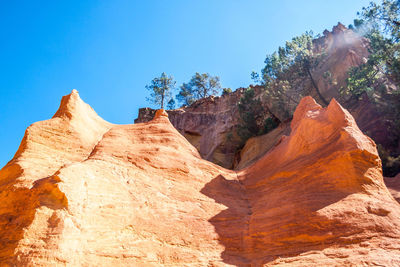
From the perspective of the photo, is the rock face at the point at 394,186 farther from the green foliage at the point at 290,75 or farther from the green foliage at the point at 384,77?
the green foliage at the point at 290,75

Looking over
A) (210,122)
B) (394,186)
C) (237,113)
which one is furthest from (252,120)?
(394,186)

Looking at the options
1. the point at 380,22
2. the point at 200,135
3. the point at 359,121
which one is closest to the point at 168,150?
the point at 359,121

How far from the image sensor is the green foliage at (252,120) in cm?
2919

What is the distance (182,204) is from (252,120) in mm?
21988

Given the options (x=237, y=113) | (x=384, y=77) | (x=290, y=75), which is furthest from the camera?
(x=237, y=113)

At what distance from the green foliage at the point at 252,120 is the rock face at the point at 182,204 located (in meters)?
16.9

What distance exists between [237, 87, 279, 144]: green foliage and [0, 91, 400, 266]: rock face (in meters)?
16.9

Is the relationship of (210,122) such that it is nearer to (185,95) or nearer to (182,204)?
(185,95)

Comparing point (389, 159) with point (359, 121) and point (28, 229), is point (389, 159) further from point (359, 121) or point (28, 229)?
point (28, 229)

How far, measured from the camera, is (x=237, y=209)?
10133mm

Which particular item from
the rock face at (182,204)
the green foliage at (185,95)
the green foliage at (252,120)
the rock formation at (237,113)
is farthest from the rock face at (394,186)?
the green foliage at (185,95)

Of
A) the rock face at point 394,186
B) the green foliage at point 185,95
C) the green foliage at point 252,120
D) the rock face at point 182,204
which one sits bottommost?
the rock face at point 182,204

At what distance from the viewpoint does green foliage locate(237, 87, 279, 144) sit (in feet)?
95.8

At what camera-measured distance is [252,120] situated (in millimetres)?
30312
